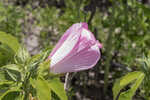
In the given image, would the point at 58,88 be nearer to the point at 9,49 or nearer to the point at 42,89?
the point at 42,89

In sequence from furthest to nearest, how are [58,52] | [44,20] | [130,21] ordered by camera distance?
[44,20], [130,21], [58,52]

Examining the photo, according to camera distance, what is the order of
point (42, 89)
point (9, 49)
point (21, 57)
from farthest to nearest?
point (9, 49) < point (21, 57) < point (42, 89)

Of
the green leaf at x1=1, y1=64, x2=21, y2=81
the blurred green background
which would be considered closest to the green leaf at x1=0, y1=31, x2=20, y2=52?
the green leaf at x1=1, y1=64, x2=21, y2=81

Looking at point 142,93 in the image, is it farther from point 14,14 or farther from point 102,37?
point 14,14

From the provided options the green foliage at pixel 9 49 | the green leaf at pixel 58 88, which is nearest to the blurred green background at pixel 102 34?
the green foliage at pixel 9 49

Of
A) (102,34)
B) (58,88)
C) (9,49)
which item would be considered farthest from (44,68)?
(102,34)

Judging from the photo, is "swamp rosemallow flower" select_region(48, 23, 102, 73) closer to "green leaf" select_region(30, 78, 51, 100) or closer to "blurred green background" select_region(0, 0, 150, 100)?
"green leaf" select_region(30, 78, 51, 100)

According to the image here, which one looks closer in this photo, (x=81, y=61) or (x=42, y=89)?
(x=42, y=89)

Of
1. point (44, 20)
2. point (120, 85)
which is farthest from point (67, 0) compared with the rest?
point (120, 85)
